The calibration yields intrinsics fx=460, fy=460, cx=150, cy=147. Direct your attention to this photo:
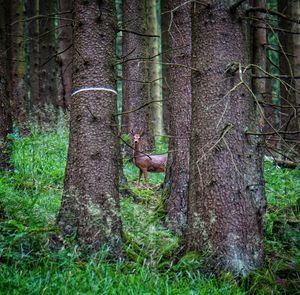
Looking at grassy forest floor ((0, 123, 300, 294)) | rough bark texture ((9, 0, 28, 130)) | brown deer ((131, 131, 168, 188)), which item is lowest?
grassy forest floor ((0, 123, 300, 294))

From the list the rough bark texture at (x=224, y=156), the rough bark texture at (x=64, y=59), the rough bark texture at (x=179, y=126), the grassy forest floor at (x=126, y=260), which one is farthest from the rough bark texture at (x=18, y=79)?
the rough bark texture at (x=224, y=156)

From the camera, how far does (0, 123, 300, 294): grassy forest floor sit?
14.1 feet

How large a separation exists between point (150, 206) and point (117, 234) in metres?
2.53

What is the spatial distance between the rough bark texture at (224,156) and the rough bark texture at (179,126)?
174 cm

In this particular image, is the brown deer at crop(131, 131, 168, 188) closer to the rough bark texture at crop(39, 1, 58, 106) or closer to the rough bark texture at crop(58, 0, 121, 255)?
the rough bark texture at crop(58, 0, 121, 255)

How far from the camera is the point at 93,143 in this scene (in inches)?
208

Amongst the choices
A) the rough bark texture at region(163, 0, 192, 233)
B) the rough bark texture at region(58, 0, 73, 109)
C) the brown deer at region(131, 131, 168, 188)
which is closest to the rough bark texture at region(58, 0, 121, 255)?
the rough bark texture at region(163, 0, 192, 233)

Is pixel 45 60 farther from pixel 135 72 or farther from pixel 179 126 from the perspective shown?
pixel 179 126

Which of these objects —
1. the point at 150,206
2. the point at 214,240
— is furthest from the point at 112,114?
the point at 150,206

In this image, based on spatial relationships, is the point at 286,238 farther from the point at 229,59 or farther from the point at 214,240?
the point at 229,59

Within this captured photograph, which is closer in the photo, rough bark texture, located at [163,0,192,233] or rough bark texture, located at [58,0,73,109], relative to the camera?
rough bark texture, located at [163,0,192,233]

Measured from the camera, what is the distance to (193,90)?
5.29 metres

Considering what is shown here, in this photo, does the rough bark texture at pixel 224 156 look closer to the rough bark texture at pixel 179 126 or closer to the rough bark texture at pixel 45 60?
the rough bark texture at pixel 179 126

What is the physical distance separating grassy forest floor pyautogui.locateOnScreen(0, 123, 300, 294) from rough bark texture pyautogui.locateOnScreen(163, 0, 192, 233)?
295mm
